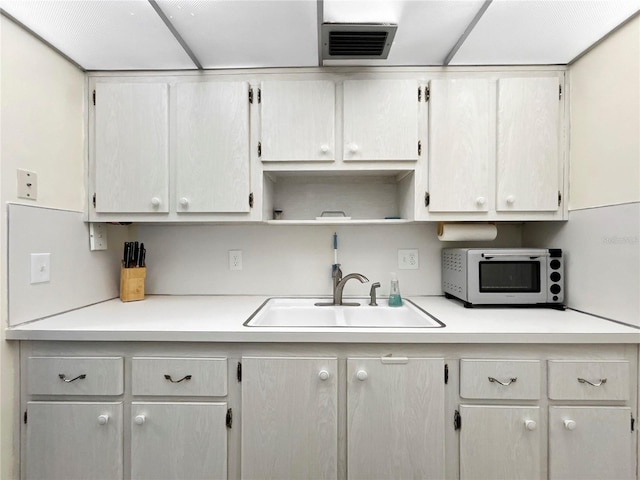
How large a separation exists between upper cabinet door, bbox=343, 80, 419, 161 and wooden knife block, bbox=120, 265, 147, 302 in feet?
4.42

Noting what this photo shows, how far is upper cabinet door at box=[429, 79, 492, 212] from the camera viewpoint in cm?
156

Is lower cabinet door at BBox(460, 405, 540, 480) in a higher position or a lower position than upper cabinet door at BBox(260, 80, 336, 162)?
lower

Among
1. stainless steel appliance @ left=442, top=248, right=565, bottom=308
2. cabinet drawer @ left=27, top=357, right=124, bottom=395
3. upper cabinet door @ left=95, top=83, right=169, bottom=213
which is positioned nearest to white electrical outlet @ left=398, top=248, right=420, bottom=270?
stainless steel appliance @ left=442, top=248, right=565, bottom=308

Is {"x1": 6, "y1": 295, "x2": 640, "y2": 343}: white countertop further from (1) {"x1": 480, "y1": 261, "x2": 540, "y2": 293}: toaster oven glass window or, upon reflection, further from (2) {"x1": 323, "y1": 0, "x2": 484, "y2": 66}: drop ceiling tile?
(2) {"x1": 323, "y1": 0, "x2": 484, "y2": 66}: drop ceiling tile

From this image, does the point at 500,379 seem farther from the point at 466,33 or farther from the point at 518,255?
the point at 466,33

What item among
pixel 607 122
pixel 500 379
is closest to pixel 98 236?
pixel 500 379

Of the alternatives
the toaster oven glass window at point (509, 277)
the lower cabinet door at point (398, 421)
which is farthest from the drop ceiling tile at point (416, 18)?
the lower cabinet door at point (398, 421)

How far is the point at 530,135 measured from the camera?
156 centimetres

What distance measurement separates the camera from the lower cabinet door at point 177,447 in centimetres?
122

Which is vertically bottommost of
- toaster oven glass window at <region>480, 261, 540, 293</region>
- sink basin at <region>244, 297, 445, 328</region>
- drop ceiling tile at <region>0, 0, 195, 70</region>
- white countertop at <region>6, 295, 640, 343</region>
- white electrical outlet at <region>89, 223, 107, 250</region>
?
sink basin at <region>244, 297, 445, 328</region>

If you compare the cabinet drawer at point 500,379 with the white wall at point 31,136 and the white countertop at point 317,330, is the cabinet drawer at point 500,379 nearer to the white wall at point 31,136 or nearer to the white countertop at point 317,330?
the white countertop at point 317,330

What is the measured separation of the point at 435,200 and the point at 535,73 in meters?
0.81

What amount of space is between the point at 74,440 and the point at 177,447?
400 mm

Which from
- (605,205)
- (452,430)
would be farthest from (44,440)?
(605,205)
